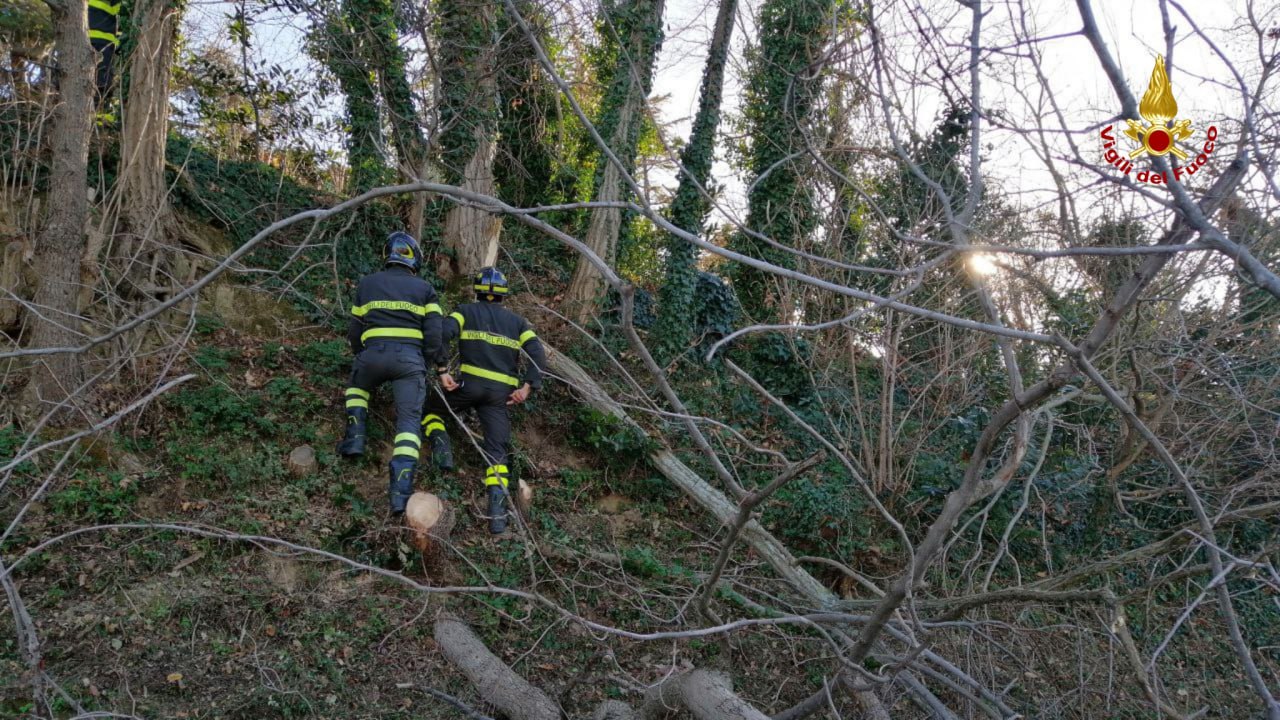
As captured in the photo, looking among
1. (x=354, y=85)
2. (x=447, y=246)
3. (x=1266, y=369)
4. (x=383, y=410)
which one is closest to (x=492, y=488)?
(x=383, y=410)

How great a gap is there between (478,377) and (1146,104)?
5325 millimetres

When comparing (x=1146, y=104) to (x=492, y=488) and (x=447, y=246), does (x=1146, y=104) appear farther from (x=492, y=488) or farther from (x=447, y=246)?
(x=447, y=246)

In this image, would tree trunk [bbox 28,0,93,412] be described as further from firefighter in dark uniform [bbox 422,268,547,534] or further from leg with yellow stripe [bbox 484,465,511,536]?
leg with yellow stripe [bbox 484,465,511,536]

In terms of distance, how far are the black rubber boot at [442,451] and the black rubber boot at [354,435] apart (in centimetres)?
60

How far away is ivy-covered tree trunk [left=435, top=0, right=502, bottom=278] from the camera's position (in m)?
9.12

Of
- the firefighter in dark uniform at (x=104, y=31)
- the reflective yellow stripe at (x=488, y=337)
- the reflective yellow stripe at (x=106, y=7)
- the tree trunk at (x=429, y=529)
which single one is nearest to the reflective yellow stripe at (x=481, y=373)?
the reflective yellow stripe at (x=488, y=337)

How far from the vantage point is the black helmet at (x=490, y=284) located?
22.8 ft

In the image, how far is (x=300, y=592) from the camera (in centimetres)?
538

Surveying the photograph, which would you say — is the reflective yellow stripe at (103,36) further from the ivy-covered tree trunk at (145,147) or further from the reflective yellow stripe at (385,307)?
the reflective yellow stripe at (385,307)

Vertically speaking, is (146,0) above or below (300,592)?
above

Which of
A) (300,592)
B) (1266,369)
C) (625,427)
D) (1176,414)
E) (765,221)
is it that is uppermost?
(765,221)

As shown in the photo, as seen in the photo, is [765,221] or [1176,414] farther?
[765,221]

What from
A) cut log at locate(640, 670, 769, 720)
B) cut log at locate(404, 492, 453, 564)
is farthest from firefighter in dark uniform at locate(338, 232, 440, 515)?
cut log at locate(640, 670, 769, 720)

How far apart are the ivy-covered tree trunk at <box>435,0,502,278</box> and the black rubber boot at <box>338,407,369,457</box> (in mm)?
3449
